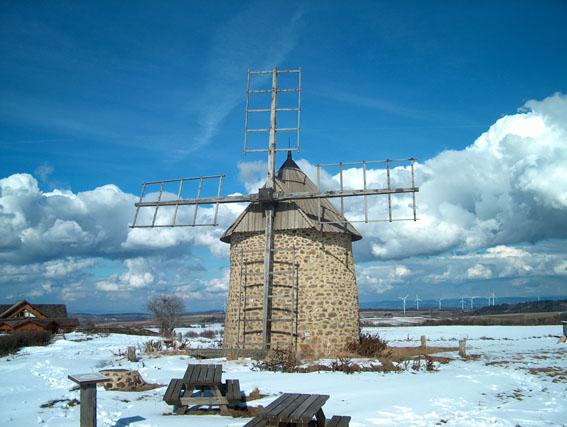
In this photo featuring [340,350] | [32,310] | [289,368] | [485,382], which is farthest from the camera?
[32,310]

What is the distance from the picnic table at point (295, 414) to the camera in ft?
18.8

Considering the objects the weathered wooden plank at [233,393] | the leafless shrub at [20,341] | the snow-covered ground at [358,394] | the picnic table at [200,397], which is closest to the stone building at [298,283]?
the snow-covered ground at [358,394]

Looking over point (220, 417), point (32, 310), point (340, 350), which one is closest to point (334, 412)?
point (220, 417)

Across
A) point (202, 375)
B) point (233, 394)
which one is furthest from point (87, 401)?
point (233, 394)

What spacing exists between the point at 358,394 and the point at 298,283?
7547 millimetres

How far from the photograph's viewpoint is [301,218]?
17781 millimetres

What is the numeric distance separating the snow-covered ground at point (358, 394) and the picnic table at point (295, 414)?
3.23 ft

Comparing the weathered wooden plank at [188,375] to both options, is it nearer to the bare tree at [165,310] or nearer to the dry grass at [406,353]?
the dry grass at [406,353]

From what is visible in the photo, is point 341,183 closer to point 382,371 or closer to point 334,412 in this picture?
point 382,371

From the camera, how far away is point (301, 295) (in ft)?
56.9

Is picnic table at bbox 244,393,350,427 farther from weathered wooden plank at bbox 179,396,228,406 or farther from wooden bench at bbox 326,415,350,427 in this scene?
weathered wooden plank at bbox 179,396,228,406

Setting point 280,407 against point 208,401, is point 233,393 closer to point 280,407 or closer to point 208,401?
point 208,401

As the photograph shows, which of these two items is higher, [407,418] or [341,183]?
[341,183]

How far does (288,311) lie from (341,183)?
4.97m
